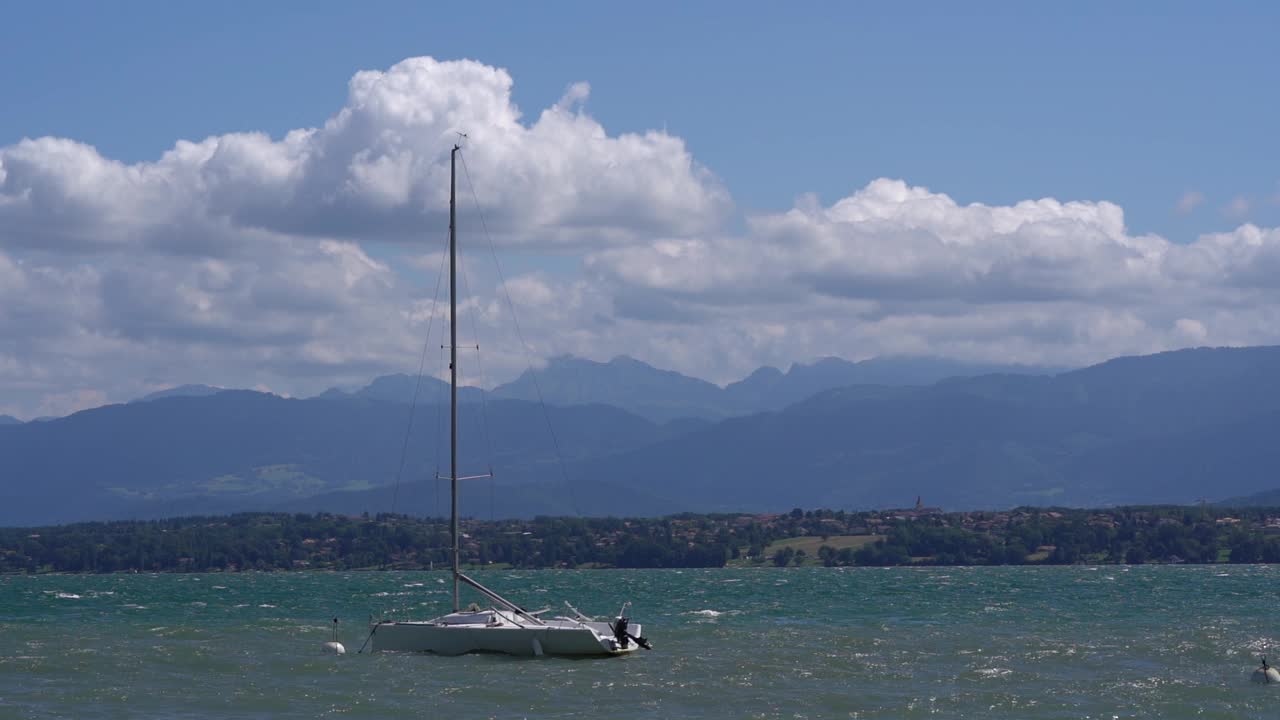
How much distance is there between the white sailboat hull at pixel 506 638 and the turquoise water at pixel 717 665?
104 centimetres

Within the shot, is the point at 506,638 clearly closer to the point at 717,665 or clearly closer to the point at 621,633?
the point at 621,633

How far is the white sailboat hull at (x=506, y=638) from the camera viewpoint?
75688 millimetres

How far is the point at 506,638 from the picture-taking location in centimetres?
7600

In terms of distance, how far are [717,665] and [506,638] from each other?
9.92 metres

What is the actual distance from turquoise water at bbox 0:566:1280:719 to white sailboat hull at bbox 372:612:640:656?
104 centimetres

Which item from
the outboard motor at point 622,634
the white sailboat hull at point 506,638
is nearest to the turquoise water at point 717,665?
the white sailboat hull at point 506,638

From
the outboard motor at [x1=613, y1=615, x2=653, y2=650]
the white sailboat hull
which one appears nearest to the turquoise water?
the white sailboat hull

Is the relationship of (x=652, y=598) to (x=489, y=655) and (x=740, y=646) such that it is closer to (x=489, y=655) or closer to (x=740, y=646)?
(x=740, y=646)

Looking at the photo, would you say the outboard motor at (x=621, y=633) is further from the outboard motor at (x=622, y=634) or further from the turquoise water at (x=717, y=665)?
the turquoise water at (x=717, y=665)

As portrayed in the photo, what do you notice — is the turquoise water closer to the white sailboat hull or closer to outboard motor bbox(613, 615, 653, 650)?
the white sailboat hull

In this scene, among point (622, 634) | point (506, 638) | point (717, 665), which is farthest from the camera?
point (622, 634)

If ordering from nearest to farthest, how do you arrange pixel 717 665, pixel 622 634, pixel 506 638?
pixel 717 665 → pixel 506 638 → pixel 622 634

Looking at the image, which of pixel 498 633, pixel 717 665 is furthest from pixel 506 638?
Result: pixel 717 665

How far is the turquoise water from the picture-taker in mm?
61969
